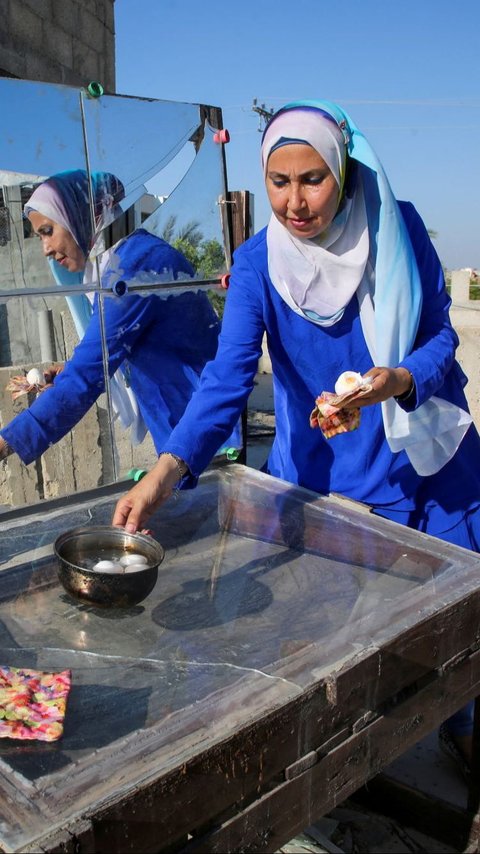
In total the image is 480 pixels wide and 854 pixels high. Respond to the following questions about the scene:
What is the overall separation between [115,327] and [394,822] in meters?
1.66

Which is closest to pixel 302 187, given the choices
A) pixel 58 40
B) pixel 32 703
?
pixel 32 703

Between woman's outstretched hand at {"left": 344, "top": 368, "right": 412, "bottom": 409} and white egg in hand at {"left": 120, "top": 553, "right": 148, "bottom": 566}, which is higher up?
woman's outstretched hand at {"left": 344, "top": 368, "right": 412, "bottom": 409}

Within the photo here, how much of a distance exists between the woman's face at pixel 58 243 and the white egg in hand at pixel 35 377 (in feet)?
1.04

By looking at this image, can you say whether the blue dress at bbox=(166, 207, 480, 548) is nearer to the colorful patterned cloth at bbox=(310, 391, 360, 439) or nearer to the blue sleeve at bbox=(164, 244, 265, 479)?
the blue sleeve at bbox=(164, 244, 265, 479)

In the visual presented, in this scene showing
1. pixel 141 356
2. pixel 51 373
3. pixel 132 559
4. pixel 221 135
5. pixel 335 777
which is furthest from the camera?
pixel 221 135

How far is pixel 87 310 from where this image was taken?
2.20 metres

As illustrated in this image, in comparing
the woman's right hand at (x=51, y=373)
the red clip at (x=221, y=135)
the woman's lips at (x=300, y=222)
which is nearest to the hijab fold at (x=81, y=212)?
the woman's right hand at (x=51, y=373)

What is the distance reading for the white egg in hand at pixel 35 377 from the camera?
86.9 inches

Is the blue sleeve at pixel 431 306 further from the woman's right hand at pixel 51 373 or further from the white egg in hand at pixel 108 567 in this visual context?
the woman's right hand at pixel 51 373

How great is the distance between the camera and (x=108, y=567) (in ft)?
5.01

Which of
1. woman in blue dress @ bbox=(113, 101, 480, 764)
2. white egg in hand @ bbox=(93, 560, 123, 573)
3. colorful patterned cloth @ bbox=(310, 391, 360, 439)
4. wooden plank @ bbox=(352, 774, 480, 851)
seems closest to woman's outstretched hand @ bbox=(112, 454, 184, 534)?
woman in blue dress @ bbox=(113, 101, 480, 764)

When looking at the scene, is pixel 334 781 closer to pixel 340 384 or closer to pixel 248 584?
pixel 248 584

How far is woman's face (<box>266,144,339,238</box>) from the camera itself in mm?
1740

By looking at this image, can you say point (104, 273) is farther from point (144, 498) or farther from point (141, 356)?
point (144, 498)
